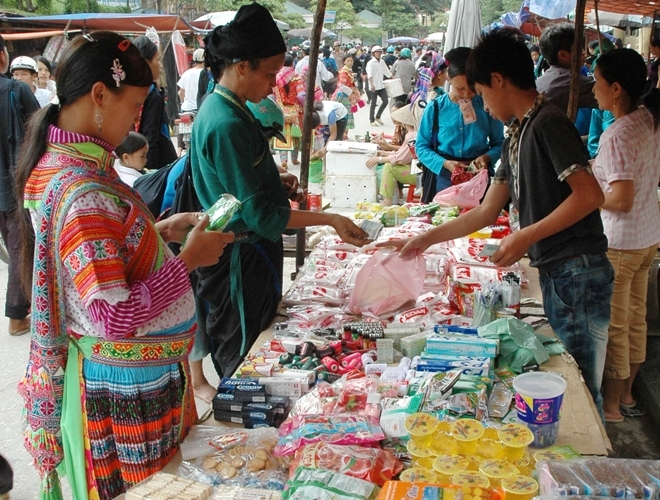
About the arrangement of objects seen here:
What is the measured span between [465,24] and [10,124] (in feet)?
17.7

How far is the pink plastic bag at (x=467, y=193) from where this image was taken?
446cm

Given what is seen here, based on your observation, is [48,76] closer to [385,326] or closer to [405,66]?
[385,326]

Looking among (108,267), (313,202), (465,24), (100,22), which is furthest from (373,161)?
(100,22)

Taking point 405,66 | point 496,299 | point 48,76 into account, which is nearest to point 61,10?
point 405,66

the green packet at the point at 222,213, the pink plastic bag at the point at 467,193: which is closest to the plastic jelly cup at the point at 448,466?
the green packet at the point at 222,213

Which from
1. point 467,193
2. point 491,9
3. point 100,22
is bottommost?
point 467,193

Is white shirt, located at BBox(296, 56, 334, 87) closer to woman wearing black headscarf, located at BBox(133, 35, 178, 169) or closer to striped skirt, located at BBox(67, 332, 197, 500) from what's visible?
woman wearing black headscarf, located at BBox(133, 35, 178, 169)

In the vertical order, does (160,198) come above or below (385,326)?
above

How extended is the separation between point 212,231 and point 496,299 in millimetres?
1368

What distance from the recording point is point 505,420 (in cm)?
203

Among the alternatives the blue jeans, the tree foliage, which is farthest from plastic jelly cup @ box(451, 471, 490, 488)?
the tree foliage

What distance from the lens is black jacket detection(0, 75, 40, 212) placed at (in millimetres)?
4688

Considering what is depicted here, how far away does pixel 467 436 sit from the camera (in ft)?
5.55

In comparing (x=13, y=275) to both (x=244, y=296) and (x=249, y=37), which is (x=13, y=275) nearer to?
(x=244, y=296)
